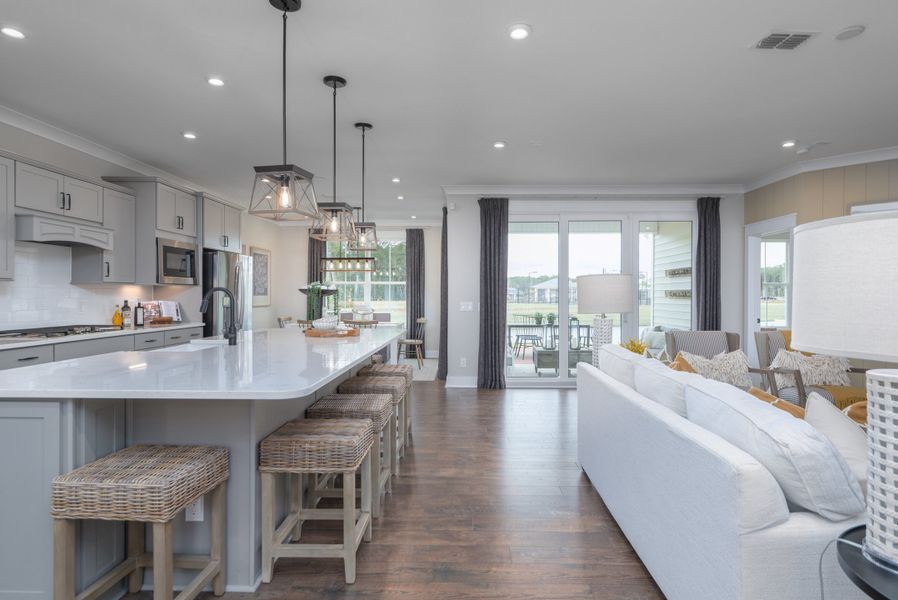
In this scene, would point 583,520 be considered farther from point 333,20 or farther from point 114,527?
point 333,20

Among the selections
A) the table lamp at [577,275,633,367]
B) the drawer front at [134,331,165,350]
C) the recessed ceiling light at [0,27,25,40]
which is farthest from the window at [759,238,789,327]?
the recessed ceiling light at [0,27,25,40]

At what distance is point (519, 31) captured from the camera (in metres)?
2.57

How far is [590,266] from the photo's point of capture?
629 cm

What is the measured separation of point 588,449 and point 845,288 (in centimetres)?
229

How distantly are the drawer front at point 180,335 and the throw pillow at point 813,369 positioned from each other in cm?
576

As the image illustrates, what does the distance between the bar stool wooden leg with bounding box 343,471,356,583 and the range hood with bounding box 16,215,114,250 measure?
349cm

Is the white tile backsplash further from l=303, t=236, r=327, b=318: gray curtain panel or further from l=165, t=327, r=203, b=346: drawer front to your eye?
l=303, t=236, r=327, b=318: gray curtain panel

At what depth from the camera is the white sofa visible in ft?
4.21

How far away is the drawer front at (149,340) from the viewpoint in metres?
4.48

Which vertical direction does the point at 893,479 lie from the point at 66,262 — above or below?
below

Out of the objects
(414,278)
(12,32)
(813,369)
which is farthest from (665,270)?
(12,32)

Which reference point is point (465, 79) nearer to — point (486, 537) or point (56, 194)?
point (486, 537)

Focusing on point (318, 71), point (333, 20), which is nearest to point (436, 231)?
point (318, 71)

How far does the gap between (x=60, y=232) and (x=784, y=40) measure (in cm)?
533
